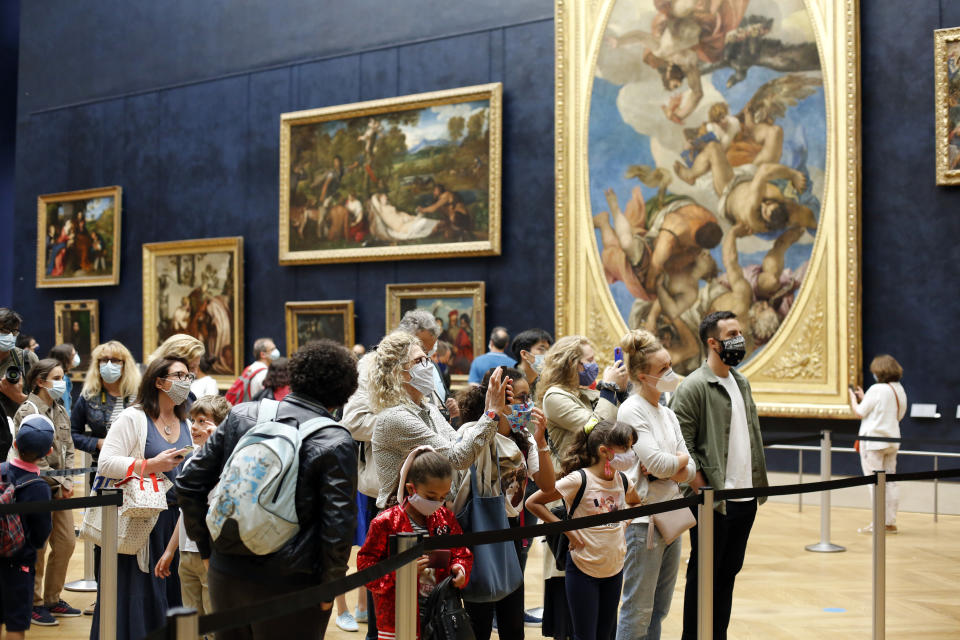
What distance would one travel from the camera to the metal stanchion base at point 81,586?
7.86 metres

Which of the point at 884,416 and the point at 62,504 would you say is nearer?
the point at 62,504

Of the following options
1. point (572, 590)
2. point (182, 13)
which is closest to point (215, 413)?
point (572, 590)

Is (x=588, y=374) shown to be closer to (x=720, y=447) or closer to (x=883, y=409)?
(x=720, y=447)

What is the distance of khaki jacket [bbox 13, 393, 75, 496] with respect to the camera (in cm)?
688

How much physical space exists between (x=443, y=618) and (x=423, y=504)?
0.50 m

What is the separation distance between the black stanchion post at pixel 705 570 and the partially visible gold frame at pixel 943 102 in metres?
8.10

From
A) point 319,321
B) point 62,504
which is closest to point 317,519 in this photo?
point 62,504

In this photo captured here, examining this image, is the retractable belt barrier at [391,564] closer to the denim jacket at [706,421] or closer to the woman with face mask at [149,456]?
the denim jacket at [706,421]

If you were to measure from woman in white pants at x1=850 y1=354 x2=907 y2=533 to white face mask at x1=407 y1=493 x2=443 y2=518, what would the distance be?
762 centimetres

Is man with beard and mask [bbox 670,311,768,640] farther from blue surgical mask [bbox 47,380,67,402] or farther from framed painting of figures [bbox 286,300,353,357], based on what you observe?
framed painting of figures [bbox 286,300,353,357]

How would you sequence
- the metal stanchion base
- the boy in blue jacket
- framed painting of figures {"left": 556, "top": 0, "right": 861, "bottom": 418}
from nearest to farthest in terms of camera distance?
the boy in blue jacket → the metal stanchion base → framed painting of figures {"left": 556, "top": 0, "right": 861, "bottom": 418}

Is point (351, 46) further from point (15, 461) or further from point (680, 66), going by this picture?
point (15, 461)

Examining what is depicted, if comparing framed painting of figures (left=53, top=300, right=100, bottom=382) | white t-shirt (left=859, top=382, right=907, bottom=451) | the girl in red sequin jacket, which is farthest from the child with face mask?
framed painting of figures (left=53, top=300, right=100, bottom=382)

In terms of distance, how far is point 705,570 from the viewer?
4840 millimetres
